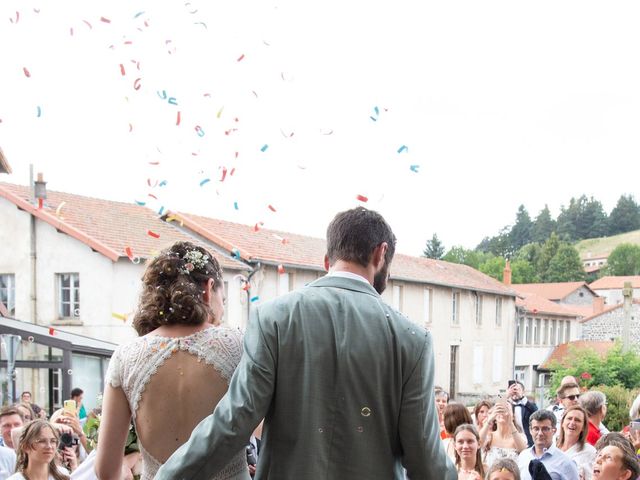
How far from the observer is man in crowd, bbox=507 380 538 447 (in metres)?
6.91

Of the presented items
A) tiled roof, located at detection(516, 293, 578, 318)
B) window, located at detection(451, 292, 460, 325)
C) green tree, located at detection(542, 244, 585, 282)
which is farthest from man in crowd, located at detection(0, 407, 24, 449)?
green tree, located at detection(542, 244, 585, 282)

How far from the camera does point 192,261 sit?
2467mm

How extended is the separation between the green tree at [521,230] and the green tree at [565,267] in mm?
31005

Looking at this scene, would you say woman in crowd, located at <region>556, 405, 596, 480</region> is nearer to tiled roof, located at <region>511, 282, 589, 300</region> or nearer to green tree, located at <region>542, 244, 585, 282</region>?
tiled roof, located at <region>511, 282, 589, 300</region>

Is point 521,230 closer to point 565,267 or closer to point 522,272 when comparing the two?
point 522,272

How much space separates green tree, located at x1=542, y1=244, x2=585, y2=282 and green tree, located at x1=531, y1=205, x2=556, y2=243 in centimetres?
2812

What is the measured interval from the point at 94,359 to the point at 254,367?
1574cm

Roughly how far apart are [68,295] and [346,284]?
63.3 ft

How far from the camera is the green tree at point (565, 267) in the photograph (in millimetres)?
90812

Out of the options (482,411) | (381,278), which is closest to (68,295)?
(482,411)

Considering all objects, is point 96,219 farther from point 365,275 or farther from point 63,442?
point 365,275

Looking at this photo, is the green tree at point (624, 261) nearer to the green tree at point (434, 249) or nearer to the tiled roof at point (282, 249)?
the green tree at point (434, 249)

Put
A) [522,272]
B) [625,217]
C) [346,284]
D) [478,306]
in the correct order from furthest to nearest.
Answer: [625,217] → [522,272] → [478,306] → [346,284]

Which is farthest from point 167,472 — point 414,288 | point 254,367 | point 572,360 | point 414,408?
point 572,360
